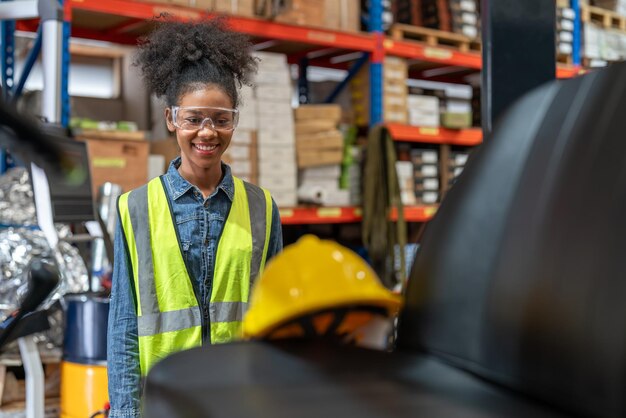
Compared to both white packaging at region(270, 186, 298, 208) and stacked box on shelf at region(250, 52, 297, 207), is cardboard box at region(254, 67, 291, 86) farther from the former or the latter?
white packaging at region(270, 186, 298, 208)

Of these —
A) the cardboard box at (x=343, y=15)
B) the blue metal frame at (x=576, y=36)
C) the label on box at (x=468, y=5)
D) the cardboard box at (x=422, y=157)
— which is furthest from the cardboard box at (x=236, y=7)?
the blue metal frame at (x=576, y=36)

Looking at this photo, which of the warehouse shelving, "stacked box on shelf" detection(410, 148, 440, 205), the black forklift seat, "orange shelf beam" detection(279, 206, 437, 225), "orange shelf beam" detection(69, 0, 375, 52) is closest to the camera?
the black forklift seat

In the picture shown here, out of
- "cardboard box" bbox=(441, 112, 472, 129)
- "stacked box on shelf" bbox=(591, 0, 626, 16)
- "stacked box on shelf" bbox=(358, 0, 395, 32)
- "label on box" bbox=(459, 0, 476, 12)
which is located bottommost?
"cardboard box" bbox=(441, 112, 472, 129)

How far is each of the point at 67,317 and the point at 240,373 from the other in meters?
2.01

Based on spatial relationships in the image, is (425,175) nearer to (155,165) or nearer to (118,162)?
(155,165)

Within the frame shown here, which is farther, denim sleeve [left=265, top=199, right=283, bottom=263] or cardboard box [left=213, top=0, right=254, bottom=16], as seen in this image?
cardboard box [left=213, top=0, right=254, bottom=16]

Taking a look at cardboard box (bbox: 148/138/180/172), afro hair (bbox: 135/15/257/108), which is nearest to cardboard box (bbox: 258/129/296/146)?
cardboard box (bbox: 148/138/180/172)

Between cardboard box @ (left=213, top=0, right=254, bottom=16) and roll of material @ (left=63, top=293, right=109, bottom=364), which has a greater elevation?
cardboard box @ (left=213, top=0, right=254, bottom=16)

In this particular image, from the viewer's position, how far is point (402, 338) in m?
1.08

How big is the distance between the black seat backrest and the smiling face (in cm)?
80

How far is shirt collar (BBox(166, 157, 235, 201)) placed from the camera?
1771 mm

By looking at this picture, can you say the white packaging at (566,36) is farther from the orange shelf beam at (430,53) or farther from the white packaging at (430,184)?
A: the white packaging at (430,184)

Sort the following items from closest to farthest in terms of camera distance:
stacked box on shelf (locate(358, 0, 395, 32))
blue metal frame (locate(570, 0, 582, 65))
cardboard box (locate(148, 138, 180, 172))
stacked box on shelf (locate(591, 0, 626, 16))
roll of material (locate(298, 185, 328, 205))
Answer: cardboard box (locate(148, 138, 180, 172)) → roll of material (locate(298, 185, 328, 205)) → stacked box on shelf (locate(358, 0, 395, 32)) → blue metal frame (locate(570, 0, 582, 65)) → stacked box on shelf (locate(591, 0, 626, 16))

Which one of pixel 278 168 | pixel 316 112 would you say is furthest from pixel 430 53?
pixel 278 168
